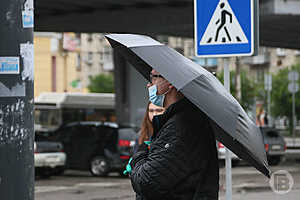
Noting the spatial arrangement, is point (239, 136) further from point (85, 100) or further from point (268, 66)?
point (268, 66)

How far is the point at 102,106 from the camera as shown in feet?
137

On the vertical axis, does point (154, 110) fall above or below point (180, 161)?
above

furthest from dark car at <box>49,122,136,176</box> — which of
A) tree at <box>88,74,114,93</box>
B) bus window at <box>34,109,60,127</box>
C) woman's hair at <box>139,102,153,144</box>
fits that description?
tree at <box>88,74,114,93</box>

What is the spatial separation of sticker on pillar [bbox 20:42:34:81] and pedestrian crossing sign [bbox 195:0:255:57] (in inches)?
67.4

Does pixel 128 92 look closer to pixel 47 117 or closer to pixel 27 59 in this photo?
pixel 47 117

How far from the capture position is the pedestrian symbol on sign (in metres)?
6.07

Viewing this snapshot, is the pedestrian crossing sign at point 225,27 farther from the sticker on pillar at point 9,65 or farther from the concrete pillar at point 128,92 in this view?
the concrete pillar at point 128,92

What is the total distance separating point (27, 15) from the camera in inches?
205

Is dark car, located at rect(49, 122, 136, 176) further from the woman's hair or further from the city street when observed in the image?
the woman's hair

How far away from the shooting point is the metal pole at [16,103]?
510 centimetres

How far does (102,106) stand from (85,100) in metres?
1.26

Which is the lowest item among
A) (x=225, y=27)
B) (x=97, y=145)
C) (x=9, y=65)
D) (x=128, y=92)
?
(x=97, y=145)

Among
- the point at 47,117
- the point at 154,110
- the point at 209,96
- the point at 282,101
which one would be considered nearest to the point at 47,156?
the point at 154,110

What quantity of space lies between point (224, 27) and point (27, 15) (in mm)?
1818
